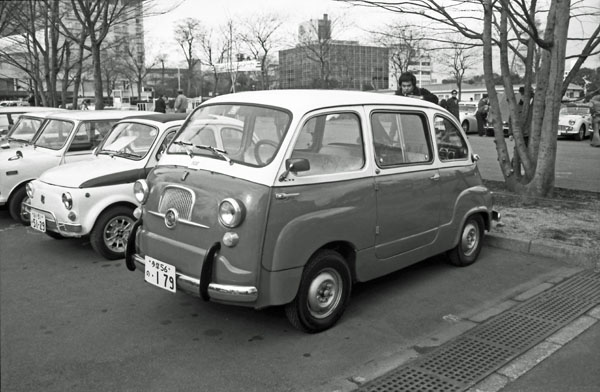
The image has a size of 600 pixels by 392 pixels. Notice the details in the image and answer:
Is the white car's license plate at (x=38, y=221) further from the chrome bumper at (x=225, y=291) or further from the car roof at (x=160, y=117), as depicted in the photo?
the chrome bumper at (x=225, y=291)

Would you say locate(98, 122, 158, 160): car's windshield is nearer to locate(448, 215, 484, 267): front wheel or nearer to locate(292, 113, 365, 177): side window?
locate(292, 113, 365, 177): side window

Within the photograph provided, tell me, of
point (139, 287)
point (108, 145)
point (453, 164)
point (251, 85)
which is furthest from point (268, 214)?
point (251, 85)

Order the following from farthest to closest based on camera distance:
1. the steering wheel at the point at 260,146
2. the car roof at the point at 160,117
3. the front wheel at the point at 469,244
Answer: the car roof at the point at 160,117 → the front wheel at the point at 469,244 → the steering wheel at the point at 260,146

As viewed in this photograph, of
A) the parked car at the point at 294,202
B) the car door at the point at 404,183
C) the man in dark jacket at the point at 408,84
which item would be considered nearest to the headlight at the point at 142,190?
the parked car at the point at 294,202

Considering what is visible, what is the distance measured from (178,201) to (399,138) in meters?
2.09

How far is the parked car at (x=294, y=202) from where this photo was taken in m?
3.77

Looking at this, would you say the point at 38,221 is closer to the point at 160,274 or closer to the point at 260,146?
the point at 160,274

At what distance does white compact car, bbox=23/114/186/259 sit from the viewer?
5.85m

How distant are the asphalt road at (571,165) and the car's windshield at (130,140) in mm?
7371

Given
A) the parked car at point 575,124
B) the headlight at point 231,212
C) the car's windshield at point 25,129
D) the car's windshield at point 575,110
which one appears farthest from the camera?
the car's windshield at point 575,110

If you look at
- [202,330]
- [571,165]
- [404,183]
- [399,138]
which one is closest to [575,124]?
[571,165]

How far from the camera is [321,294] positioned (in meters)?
4.22

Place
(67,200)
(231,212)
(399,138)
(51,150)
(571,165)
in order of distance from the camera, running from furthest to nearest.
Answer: (571,165)
(51,150)
(67,200)
(399,138)
(231,212)

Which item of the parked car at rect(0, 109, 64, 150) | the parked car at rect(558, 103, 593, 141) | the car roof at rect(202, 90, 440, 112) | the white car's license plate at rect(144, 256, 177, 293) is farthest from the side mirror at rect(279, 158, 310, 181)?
the parked car at rect(558, 103, 593, 141)
